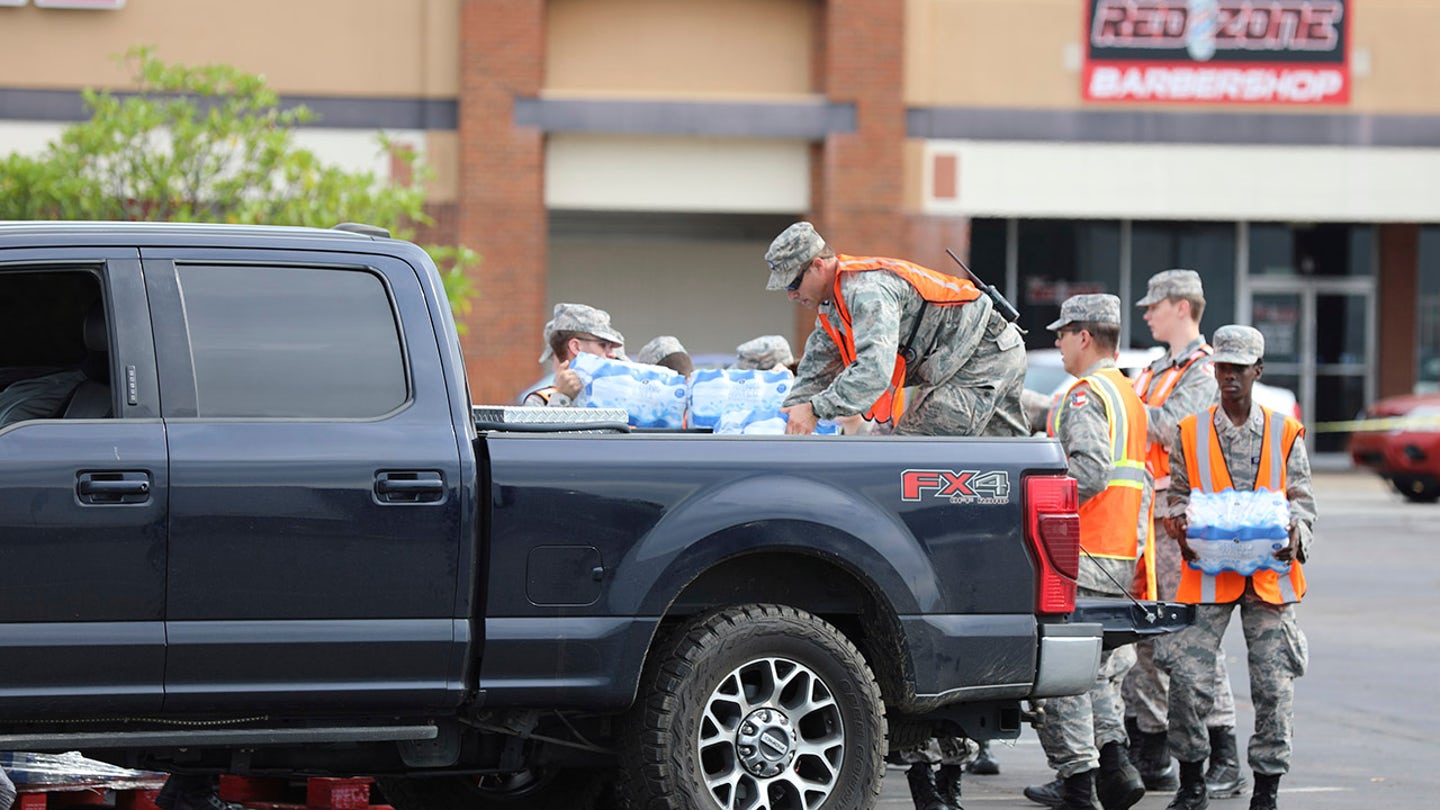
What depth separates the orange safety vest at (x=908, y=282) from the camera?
7156 millimetres

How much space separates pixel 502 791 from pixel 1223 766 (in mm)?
3066

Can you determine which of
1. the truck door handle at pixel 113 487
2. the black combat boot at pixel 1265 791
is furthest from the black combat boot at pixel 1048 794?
the truck door handle at pixel 113 487

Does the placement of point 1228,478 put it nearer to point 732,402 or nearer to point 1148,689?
A: point 1148,689

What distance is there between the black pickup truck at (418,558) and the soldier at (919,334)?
0.97 m

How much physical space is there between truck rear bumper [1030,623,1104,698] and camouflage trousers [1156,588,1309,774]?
5.35 feet

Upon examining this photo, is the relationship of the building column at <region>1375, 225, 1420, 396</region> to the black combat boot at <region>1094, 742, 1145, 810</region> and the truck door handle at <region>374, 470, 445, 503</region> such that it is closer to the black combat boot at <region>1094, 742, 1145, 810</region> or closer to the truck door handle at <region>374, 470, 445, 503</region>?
the black combat boot at <region>1094, 742, 1145, 810</region>

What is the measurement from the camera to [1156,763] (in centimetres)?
847

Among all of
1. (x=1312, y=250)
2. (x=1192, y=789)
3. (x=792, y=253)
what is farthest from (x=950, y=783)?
(x=1312, y=250)

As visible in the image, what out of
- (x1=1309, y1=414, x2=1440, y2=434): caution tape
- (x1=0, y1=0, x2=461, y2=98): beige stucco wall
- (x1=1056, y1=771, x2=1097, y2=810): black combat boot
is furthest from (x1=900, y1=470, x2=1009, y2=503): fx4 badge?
(x1=0, y1=0, x2=461, y2=98): beige stucco wall

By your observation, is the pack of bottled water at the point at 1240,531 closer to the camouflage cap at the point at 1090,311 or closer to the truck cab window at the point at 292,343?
the camouflage cap at the point at 1090,311

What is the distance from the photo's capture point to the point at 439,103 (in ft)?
84.0

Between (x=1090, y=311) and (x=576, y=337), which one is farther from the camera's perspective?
(x=576, y=337)

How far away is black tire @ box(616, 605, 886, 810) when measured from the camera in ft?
19.6

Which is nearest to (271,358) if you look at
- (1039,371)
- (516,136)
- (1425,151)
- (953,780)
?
(953,780)
